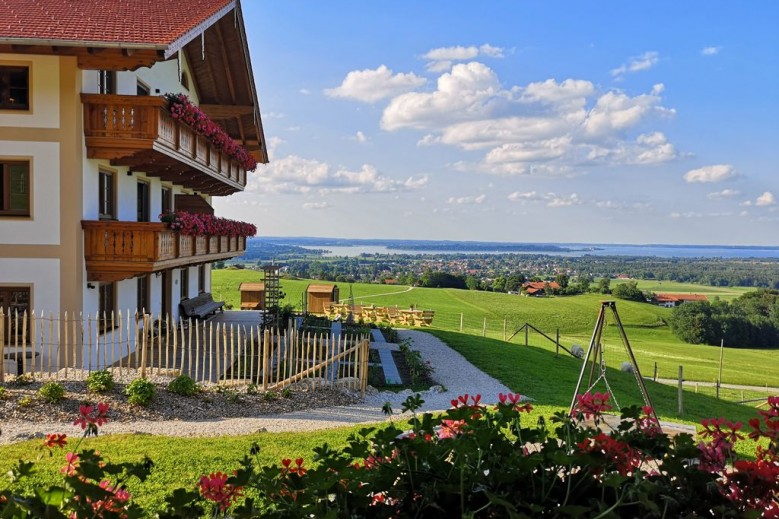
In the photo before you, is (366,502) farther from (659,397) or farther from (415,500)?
(659,397)

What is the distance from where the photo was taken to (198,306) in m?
26.3

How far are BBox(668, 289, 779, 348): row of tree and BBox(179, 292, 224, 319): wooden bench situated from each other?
52.5 m

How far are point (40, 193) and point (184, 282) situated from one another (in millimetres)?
11130

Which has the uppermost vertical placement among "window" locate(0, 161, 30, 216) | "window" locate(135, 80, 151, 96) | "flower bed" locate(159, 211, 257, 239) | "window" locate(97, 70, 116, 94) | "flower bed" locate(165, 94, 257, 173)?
"window" locate(135, 80, 151, 96)

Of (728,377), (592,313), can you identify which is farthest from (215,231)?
(592,313)

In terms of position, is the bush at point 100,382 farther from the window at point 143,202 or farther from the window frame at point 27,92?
the window at point 143,202

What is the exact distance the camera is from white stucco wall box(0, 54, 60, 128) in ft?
47.5

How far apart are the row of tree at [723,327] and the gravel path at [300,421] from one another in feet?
178

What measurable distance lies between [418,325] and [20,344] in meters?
22.9

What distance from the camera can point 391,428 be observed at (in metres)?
3.00

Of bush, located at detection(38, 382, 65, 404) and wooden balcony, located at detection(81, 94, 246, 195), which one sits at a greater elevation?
wooden balcony, located at detection(81, 94, 246, 195)

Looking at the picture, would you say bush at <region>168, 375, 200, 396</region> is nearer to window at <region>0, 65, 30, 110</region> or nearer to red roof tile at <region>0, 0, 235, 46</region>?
red roof tile at <region>0, 0, 235, 46</region>

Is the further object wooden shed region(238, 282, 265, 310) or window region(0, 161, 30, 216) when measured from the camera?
wooden shed region(238, 282, 265, 310)

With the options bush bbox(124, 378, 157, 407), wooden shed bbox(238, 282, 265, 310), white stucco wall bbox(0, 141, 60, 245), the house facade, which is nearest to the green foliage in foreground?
bush bbox(124, 378, 157, 407)
